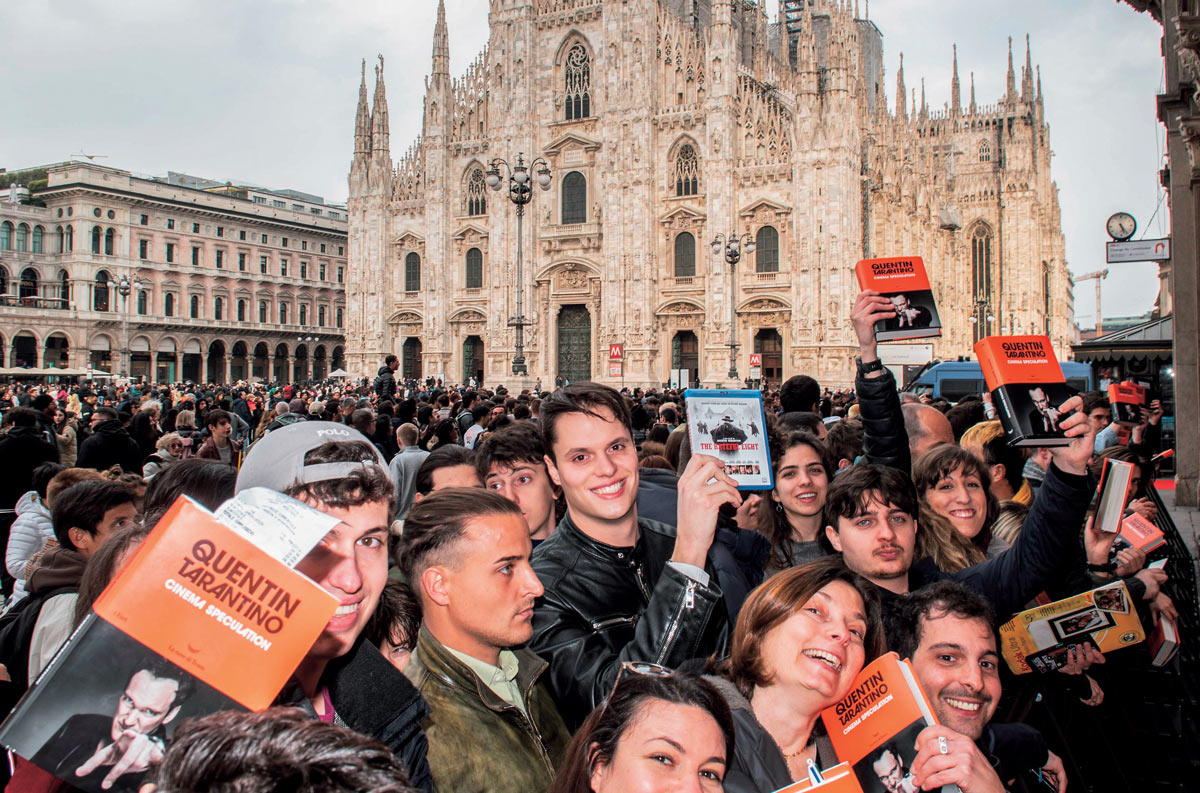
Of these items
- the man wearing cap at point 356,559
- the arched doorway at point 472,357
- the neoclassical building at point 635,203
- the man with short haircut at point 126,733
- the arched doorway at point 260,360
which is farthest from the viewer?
the arched doorway at point 260,360

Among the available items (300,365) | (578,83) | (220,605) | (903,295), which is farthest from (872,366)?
(300,365)

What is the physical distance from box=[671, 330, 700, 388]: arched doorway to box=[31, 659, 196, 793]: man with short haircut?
3124 cm

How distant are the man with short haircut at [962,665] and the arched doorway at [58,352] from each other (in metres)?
55.4

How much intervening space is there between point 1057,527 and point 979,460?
92cm

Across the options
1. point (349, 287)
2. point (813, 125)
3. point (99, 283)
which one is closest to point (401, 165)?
point (349, 287)

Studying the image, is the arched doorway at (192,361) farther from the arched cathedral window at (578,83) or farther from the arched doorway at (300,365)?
the arched cathedral window at (578,83)

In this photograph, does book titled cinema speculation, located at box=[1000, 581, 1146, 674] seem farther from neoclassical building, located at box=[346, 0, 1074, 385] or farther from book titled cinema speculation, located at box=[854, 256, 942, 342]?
neoclassical building, located at box=[346, 0, 1074, 385]

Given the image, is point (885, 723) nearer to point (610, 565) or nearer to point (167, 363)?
point (610, 565)

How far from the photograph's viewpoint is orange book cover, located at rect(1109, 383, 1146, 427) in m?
8.28

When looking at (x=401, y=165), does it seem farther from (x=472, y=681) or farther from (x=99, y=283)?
(x=472, y=681)

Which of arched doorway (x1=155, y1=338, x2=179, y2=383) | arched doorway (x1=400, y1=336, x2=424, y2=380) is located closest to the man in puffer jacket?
arched doorway (x1=400, y1=336, x2=424, y2=380)

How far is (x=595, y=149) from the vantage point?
33.2 metres

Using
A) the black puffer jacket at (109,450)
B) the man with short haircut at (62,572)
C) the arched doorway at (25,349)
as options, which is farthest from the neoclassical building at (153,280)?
the man with short haircut at (62,572)

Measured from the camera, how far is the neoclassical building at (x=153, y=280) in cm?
4888
